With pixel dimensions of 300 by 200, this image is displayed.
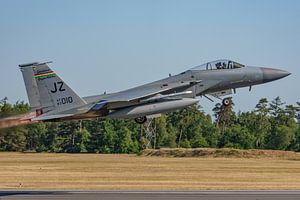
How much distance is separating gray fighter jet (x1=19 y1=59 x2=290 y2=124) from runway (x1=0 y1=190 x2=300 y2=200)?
15.1ft

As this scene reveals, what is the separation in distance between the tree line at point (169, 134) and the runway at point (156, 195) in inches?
2835

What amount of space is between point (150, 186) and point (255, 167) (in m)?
29.1

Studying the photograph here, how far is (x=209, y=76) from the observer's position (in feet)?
126

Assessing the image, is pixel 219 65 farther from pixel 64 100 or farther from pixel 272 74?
pixel 64 100

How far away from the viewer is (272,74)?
3934 cm

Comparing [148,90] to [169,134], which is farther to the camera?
[169,134]

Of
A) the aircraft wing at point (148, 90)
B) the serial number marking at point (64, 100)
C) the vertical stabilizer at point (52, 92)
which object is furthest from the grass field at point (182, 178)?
the aircraft wing at point (148, 90)

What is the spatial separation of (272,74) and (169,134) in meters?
96.0

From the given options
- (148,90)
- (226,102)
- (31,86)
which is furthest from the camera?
(31,86)

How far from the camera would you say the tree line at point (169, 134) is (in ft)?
397

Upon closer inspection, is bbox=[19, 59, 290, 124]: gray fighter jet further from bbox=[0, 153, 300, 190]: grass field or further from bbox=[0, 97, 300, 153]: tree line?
bbox=[0, 97, 300, 153]: tree line

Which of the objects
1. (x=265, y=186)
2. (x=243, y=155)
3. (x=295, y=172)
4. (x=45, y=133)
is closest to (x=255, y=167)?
(x=295, y=172)

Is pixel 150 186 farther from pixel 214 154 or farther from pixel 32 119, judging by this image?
pixel 214 154

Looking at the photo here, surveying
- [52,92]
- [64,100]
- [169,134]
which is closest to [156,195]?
[64,100]
